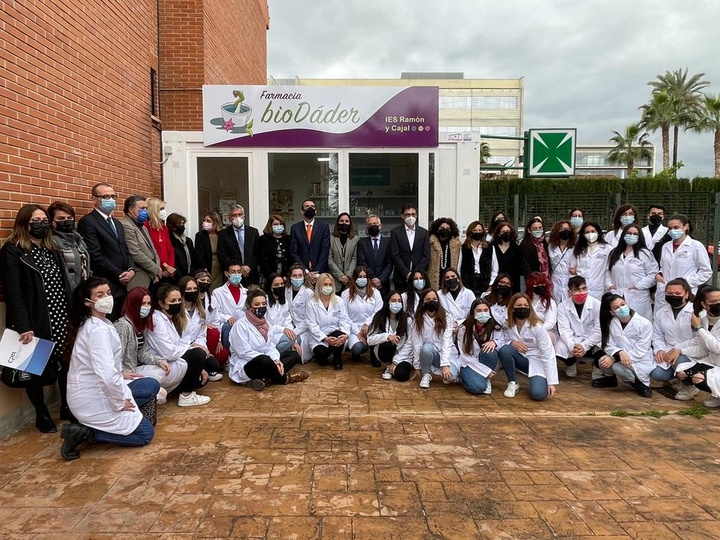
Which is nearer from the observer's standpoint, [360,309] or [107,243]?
[107,243]

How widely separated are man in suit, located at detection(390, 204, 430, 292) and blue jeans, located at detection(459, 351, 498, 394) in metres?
1.83

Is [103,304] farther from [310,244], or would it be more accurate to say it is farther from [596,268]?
[596,268]

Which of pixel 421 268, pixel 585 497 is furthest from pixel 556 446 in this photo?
pixel 421 268

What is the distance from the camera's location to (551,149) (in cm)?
969

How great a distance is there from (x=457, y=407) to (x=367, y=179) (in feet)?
15.8


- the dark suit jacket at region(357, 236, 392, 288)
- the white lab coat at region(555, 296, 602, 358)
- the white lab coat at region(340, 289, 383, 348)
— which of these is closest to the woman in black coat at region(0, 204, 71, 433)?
the white lab coat at region(340, 289, 383, 348)

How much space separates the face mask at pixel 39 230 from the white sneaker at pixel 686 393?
255 inches

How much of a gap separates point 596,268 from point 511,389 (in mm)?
2521

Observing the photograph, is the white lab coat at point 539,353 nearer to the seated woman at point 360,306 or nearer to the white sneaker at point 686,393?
the white sneaker at point 686,393

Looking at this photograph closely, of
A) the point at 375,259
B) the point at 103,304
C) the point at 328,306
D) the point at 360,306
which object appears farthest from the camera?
the point at 375,259

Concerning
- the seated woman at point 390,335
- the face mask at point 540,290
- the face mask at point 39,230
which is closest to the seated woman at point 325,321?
the seated woman at point 390,335

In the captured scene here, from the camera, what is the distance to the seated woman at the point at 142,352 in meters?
4.70

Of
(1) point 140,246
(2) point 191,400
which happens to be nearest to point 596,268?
(2) point 191,400

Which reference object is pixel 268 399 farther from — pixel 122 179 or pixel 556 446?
pixel 122 179
